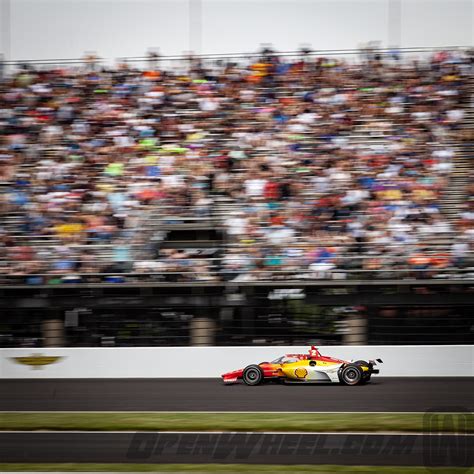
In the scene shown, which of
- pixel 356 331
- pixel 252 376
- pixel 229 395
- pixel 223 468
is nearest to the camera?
pixel 223 468

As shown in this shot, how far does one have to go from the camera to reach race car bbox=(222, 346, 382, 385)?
37.2 feet

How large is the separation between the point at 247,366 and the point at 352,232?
3.07m

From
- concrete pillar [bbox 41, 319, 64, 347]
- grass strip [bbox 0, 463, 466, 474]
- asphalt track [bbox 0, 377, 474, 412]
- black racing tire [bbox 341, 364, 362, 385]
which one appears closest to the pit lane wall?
concrete pillar [bbox 41, 319, 64, 347]

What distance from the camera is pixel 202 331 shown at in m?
12.9

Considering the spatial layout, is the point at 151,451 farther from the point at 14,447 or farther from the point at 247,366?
the point at 247,366

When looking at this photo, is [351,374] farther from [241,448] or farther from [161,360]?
[241,448]

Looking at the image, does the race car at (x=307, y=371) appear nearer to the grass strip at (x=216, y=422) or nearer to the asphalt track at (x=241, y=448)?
the grass strip at (x=216, y=422)

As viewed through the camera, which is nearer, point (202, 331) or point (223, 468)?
point (223, 468)

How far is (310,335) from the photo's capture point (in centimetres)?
1267

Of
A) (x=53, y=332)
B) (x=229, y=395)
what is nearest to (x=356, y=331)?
(x=229, y=395)

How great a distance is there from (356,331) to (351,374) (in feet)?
4.83

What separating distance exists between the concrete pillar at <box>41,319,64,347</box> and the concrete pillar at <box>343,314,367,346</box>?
4.72 m

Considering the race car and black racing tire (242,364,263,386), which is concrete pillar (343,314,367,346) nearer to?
the race car

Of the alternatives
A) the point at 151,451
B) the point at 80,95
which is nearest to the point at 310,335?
the point at 151,451
